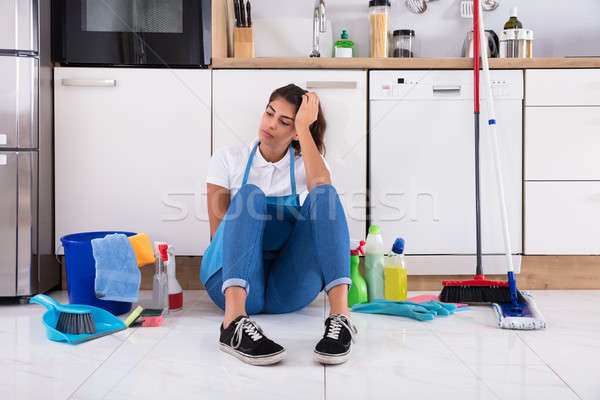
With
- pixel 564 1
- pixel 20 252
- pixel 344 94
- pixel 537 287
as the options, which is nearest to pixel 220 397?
pixel 20 252

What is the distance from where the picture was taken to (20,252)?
6.27 feet

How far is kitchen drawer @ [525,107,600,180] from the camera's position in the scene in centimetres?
209

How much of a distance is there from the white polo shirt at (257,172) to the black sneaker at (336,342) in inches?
20.1

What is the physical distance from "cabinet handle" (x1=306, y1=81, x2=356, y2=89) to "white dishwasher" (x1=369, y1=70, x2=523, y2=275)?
0.29ft

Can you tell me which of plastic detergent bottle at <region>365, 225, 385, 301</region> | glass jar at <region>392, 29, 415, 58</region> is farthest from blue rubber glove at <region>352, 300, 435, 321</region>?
glass jar at <region>392, 29, 415, 58</region>

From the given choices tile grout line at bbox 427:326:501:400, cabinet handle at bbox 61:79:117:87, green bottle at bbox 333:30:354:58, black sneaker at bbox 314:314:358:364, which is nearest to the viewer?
tile grout line at bbox 427:326:501:400

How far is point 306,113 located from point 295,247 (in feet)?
1.45

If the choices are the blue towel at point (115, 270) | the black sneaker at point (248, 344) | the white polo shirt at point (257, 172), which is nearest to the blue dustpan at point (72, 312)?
the blue towel at point (115, 270)

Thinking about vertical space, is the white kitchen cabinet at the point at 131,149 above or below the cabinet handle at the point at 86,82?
below

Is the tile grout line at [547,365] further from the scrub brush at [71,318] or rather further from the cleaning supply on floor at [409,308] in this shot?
the scrub brush at [71,318]

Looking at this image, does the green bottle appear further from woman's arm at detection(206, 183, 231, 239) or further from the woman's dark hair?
woman's arm at detection(206, 183, 231, 239)

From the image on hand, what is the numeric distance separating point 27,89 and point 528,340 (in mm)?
1794

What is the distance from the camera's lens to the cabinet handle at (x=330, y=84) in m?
2.09

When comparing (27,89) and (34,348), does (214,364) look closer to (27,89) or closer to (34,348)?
(34,348)
